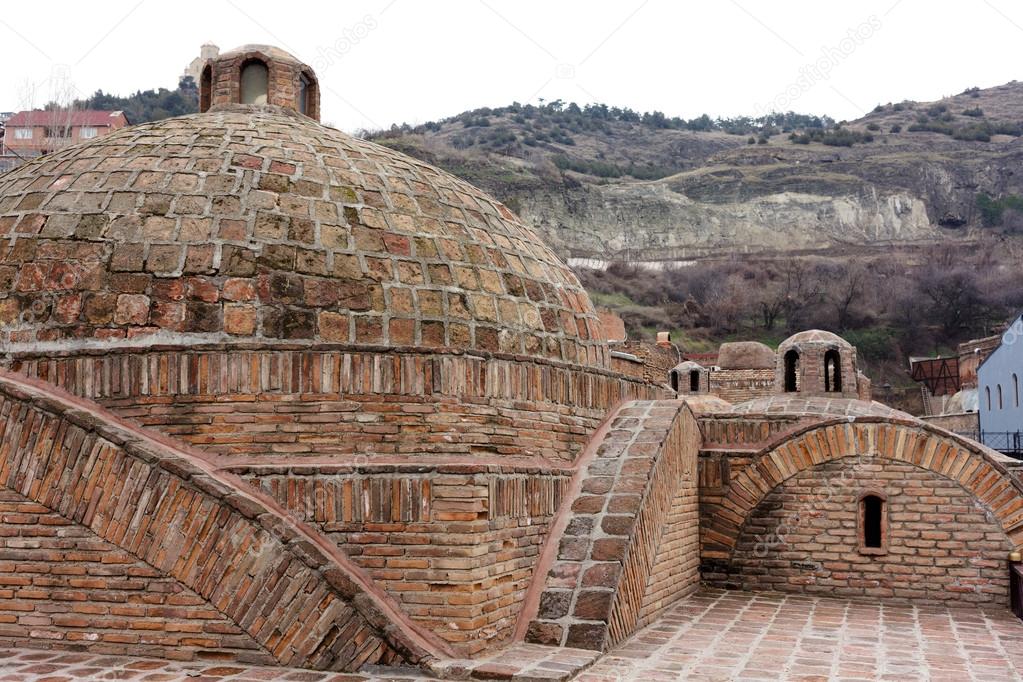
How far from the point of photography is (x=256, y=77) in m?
7.64

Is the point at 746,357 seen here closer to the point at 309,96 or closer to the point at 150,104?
the point at 309,96

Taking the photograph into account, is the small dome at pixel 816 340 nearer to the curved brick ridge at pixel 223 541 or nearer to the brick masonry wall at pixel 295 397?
the brick masonry wall at pixel 295 397

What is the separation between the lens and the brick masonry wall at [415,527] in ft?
15.9

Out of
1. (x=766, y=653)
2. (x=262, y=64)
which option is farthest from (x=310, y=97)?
Result: (x=766, y=653)

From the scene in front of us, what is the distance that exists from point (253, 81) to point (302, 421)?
362 centimetres

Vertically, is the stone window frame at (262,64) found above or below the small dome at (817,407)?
above

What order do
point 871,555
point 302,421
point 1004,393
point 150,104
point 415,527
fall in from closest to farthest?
point 415,527 < point 302,421 < point 871,555 < point 1004,393 < point 150,104

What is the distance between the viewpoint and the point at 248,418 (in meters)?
5.11

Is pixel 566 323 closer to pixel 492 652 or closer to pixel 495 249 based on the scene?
pixel 495 249

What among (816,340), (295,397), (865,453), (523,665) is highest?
(816,340)

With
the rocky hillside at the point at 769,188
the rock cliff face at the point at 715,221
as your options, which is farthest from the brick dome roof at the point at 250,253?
the rock cliff face at the point at 715,221

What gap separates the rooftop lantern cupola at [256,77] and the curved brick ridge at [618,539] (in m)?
3.61

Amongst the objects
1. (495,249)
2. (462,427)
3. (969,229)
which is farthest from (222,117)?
(969,229)

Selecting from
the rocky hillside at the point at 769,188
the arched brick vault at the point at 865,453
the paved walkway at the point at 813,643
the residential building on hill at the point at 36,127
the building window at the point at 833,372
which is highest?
the rocky hillside at the point at 769,188
